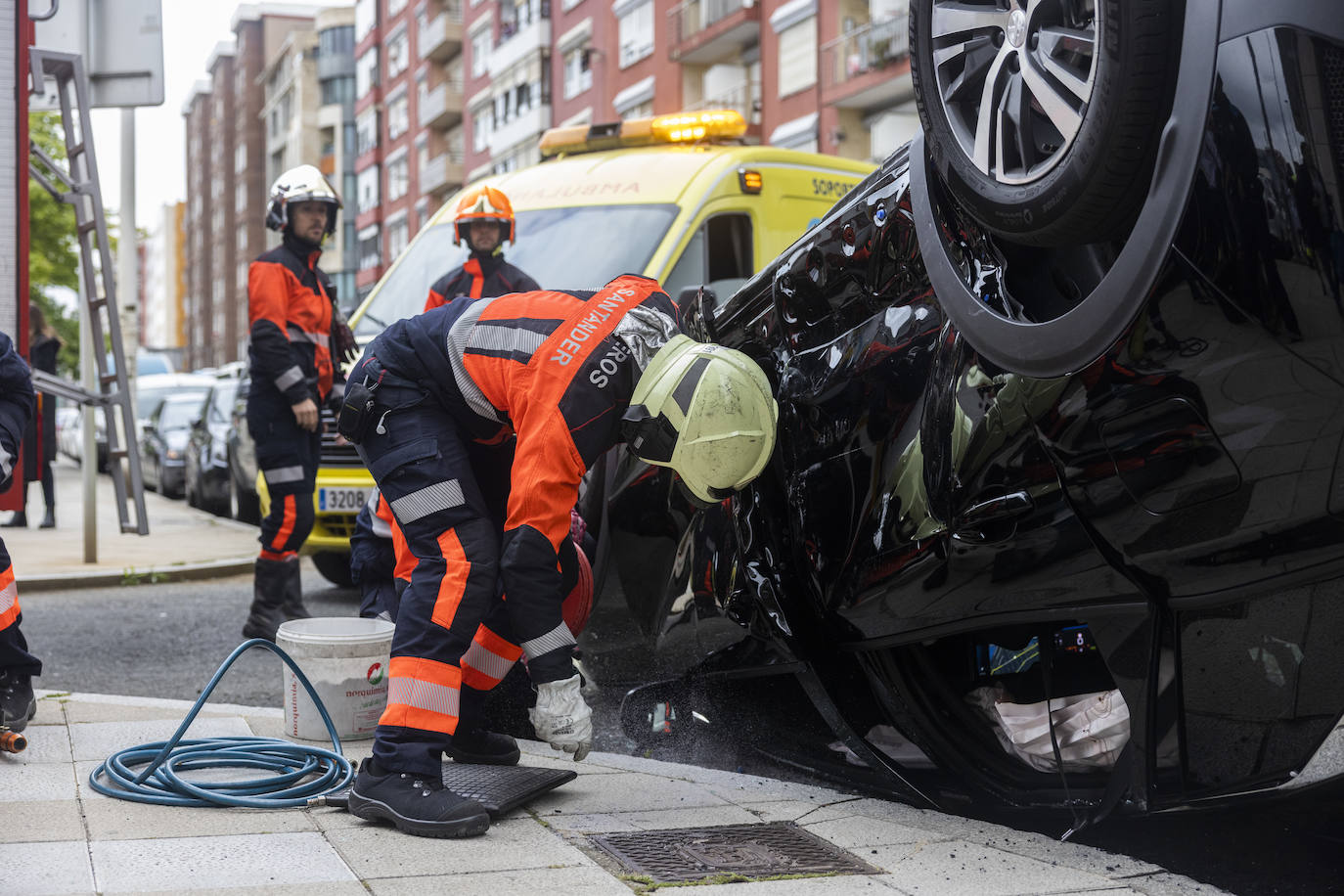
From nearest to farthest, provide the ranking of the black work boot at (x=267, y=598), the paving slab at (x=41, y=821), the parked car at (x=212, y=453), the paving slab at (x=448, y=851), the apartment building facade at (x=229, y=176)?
the paving slab at (x=448, y=851), the paving slab at (x=41, y=821), the black work boot at (x=267, y=598), the parked car at (x=212, y=453), the apartment building facade at (x=229, y=176)

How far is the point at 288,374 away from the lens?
614cm

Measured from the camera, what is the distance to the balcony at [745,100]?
102 feet

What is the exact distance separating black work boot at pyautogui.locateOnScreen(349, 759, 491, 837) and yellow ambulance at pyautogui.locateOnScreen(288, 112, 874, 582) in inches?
136

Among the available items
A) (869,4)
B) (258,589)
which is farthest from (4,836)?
(869,4)

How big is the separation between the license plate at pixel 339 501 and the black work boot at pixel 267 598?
0.85 m

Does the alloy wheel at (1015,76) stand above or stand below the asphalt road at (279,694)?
above

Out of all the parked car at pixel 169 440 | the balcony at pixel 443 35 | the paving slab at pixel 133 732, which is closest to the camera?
the paving slab at pixel 133 732

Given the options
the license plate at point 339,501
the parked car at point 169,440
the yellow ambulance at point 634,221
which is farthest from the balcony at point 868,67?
the license plate at point 339,501

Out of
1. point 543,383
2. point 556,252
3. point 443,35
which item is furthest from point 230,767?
point 443,35

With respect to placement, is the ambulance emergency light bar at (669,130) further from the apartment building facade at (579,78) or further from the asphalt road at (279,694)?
the asphalt road at (279,694)

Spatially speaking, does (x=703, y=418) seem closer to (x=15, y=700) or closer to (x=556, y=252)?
(x=15, y=700)

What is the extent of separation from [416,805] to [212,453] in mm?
11893

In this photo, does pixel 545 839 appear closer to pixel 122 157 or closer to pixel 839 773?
pixel 839 773

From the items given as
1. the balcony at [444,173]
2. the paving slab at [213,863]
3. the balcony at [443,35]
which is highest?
the balcony at [443,35]
